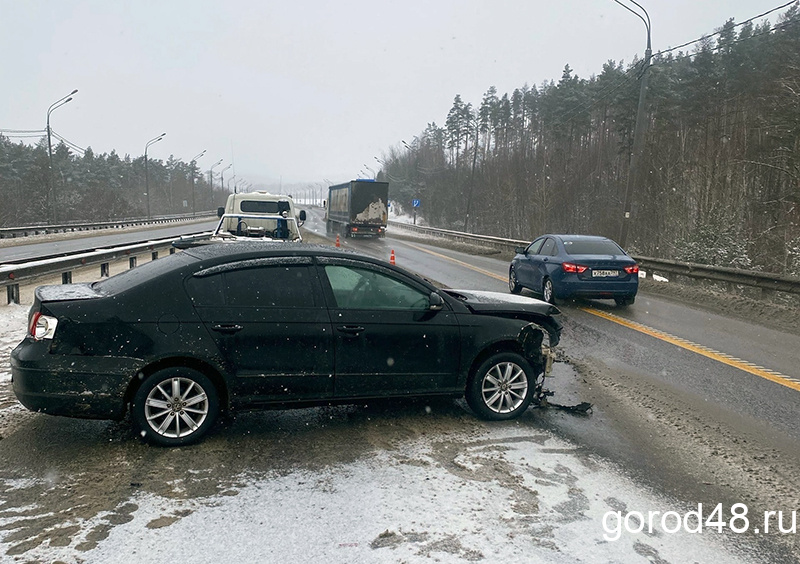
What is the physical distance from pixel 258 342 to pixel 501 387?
7.18ft

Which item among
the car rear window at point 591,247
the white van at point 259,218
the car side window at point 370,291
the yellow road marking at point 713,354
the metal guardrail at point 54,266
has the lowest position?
the yellow road marking at point 713,354

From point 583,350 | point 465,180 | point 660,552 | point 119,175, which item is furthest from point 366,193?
point 119,175

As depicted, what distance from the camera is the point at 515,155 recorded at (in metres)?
75.9

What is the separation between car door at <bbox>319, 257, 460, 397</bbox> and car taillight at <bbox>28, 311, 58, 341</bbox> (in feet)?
6.61

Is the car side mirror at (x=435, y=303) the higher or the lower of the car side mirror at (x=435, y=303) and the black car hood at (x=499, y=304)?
the higher

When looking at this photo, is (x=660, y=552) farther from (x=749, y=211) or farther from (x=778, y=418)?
(x=749, y=211)

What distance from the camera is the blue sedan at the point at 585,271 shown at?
12.0 metres

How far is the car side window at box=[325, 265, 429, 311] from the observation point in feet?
16.9

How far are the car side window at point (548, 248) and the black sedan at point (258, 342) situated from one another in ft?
24.4

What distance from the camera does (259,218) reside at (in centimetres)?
1290

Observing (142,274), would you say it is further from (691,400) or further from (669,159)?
(669,159)

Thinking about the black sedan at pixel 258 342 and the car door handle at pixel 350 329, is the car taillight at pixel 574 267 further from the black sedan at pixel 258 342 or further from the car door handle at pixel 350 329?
the car door handle at pixel 350 329

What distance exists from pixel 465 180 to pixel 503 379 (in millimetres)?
83292

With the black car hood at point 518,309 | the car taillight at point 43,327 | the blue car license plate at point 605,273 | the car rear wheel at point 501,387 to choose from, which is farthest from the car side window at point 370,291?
the blue car license plate at point 605,273
